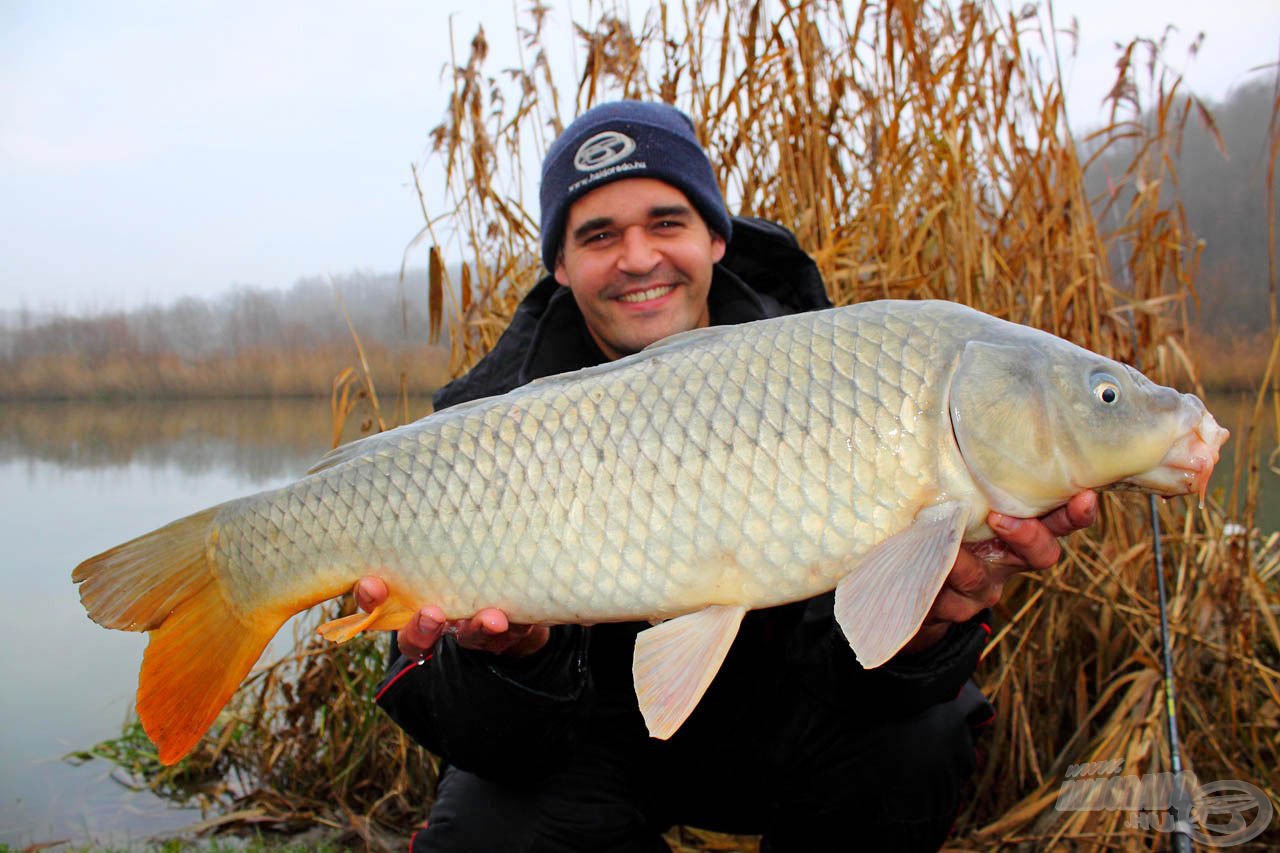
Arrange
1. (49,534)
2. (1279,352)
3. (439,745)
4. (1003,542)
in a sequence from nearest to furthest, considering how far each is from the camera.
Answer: (1003,542) < (439,745) < (1279,352) < (49,534)

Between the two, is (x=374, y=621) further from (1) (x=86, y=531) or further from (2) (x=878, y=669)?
(1) (x=86, y=531)

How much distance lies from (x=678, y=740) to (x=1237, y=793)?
3.44 feet

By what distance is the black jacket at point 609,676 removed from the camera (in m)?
1.37

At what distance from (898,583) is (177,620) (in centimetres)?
91

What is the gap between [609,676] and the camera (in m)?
1.60

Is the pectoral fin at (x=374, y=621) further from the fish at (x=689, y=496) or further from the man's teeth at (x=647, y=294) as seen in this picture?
the man's teeth at (x=647, y=294)

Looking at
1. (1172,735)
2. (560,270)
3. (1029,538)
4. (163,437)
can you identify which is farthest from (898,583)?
(163,437)

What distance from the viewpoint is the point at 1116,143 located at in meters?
2.37

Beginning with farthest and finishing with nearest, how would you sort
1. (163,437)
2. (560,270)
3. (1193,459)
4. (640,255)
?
(163,437)
(560,270)
(640,255)
(1193,459)

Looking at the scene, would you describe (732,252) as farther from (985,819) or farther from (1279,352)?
(985,819)

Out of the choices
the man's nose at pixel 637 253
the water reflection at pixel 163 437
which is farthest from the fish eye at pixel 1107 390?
the water reflection at pixel 163 437

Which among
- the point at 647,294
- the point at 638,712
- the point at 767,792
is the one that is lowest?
the point at 767,792

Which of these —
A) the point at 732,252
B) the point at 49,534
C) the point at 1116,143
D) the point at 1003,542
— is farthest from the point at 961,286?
the point at 49,534

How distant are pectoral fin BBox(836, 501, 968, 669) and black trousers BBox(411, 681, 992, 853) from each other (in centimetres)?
63
